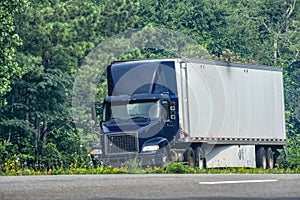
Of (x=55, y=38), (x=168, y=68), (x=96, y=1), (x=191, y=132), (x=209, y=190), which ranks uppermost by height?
(x=96, y=1)

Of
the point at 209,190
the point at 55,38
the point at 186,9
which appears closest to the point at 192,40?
the point at 186,9

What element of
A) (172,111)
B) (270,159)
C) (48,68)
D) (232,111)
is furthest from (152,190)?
(48,68)

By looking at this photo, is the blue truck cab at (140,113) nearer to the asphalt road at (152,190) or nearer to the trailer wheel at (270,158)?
the trailer wheel at (270,158)

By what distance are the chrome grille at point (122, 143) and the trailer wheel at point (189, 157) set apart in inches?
79.8

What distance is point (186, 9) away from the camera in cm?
6000

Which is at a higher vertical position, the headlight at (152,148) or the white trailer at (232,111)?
the white trailer at (232,111)

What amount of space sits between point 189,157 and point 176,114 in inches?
58.6

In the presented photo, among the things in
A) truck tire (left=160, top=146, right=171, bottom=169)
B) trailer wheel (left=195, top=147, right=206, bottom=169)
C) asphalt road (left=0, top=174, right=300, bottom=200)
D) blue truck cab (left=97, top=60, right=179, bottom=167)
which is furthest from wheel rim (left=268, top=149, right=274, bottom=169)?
asphalt road (left=0, top=174, right=300, bottom=200)

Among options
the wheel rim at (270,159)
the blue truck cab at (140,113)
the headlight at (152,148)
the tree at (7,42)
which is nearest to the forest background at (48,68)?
the tree at (7,42)

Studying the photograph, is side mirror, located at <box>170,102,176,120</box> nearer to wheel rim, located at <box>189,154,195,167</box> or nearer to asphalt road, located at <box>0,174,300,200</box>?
wheel rim, located at <box>189,154,195,167</box>

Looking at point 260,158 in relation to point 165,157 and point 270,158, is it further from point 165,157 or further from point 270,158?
point 165,157

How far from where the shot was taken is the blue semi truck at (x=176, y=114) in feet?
90.4

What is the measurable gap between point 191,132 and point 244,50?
33275 mm

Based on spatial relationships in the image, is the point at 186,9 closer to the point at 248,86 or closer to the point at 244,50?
the point at 244,50
